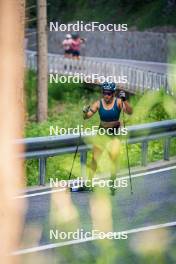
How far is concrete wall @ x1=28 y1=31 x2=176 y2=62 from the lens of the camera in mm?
35438

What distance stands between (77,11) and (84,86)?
9736 millimetres

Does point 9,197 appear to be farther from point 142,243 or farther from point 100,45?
point 100,45

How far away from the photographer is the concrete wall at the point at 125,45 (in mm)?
35438

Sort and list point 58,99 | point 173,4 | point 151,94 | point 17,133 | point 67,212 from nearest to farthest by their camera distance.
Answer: point 151,94
point 67,212
point 17,133
point 58,99
point 173,4

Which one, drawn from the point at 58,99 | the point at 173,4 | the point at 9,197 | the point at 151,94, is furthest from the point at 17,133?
the point at 173,4

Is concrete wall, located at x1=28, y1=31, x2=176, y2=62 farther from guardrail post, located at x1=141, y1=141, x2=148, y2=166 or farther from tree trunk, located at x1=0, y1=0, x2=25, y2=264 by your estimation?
tree trunk, located at x1=0, y1=0, x2=25, y2=264

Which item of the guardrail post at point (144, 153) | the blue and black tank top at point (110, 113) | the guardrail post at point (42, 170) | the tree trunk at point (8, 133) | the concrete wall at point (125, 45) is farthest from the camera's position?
the concrete wall at point (125, 45)

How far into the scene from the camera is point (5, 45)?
2111mm

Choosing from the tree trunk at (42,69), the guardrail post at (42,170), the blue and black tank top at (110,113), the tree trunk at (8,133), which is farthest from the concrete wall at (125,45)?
the tree trunk at (8,133)

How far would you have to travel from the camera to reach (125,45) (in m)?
37.6

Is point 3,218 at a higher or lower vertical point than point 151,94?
lower

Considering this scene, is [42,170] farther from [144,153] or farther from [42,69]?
[42,69]

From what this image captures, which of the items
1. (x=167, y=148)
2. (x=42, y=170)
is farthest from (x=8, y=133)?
(x=167, y=148)

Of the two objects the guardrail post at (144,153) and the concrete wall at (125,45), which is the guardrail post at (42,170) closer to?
the guardrail post at (144,153)
